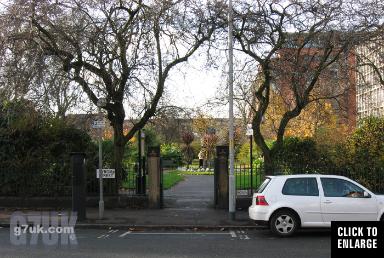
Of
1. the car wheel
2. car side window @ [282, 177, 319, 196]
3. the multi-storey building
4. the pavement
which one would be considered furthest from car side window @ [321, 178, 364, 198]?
the multi-storey building

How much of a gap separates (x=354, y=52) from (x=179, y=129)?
23.2ft

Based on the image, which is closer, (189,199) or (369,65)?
(369,65)

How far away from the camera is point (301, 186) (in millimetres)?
12117

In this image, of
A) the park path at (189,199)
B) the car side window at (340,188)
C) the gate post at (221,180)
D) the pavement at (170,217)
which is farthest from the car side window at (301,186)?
the park path at (189,199)

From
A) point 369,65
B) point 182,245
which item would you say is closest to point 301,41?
point 369,65

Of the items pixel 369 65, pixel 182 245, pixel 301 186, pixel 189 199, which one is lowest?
pixel 182 245

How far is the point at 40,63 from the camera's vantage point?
15.3 metres

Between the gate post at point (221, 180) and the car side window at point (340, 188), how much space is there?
5722mm

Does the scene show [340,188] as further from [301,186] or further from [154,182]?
[154,182]

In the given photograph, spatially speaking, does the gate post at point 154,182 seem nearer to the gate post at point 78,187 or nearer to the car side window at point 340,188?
the gate post at point 78,187

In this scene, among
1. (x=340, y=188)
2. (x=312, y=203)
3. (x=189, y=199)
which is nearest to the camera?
(x=312, y=203)

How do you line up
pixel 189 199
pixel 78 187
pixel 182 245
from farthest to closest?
pixel 189 199 < pixel 78 187 < pixel 182 245

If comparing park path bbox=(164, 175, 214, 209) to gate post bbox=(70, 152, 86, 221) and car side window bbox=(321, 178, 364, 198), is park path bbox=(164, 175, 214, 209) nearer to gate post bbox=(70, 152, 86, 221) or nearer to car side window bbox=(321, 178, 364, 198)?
gate post bbox=(70, 152, 86, 221)

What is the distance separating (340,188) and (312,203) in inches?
32.2
